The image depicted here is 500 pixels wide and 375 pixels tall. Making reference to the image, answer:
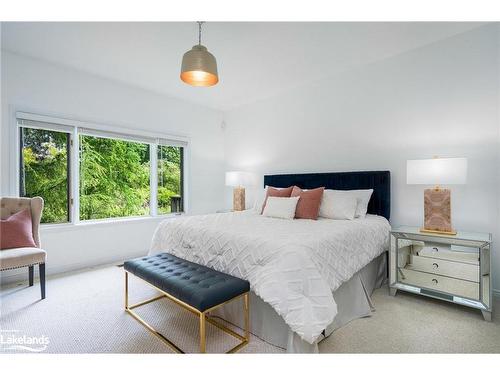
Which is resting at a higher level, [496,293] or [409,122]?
[409,122]

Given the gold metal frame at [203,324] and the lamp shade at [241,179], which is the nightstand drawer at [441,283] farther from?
the lamp shade at [241,179]

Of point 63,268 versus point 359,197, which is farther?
point 63,268

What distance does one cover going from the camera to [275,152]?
426 cm

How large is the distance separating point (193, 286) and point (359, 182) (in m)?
2.45

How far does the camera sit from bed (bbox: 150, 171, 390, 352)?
1.55 metres

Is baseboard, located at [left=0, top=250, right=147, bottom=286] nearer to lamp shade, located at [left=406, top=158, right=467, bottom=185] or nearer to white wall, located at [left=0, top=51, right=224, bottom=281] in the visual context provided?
white wall, located at [left=0, top=51, right=224, bottom=281]

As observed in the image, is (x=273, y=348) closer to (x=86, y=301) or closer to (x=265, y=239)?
(x=265, y=239)

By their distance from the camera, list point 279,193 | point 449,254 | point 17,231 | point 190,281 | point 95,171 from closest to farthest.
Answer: point 190,281
point 449,254
point 17,231
point 279,193
point 95,171

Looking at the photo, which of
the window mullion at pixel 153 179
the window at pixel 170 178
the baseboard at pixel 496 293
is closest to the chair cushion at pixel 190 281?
the window mullion at pixel 153 179

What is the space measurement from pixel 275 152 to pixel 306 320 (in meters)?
3.11

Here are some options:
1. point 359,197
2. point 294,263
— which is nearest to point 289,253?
point 294,263

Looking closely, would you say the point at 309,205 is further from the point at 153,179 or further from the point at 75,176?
the point at 75,176

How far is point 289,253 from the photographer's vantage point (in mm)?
1645

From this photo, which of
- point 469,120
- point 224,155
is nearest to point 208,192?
point 224,155
